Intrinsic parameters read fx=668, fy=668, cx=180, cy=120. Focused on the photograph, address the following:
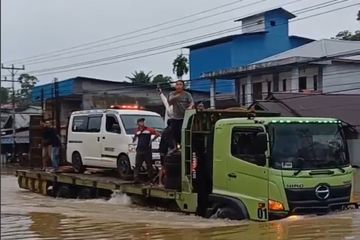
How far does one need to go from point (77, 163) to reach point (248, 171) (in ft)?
27.5

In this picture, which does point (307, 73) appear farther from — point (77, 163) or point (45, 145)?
point (77, 163)

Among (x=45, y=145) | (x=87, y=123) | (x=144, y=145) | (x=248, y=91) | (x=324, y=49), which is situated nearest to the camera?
(x=144, y=145)

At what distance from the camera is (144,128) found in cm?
1477

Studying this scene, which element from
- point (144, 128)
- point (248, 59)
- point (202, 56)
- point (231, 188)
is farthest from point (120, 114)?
point (202, 56)

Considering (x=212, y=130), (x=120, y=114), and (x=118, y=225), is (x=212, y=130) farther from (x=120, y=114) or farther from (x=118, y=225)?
(x=120, y=114)

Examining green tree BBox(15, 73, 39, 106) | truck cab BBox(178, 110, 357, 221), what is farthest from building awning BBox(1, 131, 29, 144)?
truck cab BBox(178, 110, 357, 221)

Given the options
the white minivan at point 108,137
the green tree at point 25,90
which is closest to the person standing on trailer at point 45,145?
the white minivan at point 108,137

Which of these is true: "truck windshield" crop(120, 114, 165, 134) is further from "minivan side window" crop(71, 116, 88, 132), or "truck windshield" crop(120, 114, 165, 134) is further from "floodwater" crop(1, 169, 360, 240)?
"floodwater" crop(1, 169, 360, 240)

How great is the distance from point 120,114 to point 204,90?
26.2 m

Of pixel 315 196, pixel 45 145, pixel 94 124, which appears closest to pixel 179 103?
pixel 315 196

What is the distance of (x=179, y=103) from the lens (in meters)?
13.0

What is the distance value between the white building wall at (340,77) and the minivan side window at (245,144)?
17833 millimetres

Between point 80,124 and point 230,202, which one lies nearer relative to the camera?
point 230,202

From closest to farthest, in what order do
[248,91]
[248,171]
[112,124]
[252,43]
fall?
[248,171] → [112,124] → [248,91] → [252,43]
